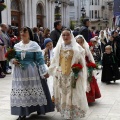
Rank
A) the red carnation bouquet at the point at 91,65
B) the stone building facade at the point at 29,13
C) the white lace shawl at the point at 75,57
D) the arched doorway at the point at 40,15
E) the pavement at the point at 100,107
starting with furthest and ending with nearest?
the arched doorway at the point at 40,15
the stone building facade at the point at 29,13
the red carnation bouquet at the point at 91,65
the pavement at the point at 100,107
the white lace shawl at the point at 75,57

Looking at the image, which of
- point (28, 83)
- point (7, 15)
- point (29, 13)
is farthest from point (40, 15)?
point (28, 83)

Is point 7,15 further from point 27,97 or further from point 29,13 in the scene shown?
point 27,97

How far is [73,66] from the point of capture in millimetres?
5836

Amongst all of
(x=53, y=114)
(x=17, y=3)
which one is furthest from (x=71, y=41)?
(x=17, y=3)

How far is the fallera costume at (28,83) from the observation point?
604 cm

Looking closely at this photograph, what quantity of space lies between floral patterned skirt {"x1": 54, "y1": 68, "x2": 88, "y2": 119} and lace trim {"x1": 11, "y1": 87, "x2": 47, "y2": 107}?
0.39 m

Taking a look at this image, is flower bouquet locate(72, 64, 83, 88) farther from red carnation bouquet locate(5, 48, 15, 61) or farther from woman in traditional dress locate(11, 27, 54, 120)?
red carnation bouquet locate(5, 48, 15, 61)

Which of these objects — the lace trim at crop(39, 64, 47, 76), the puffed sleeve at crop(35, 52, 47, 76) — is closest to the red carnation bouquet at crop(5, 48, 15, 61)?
the puffed sleeve at crop(35, 52, 47, 76)

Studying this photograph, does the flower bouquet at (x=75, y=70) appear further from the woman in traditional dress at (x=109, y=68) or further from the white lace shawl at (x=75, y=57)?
the woman in traditional dress at (x=109, y=68)

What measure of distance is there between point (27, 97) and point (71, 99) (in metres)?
0.81

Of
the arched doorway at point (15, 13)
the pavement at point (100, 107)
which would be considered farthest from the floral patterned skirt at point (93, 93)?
the arched doorway at point (15, 13)

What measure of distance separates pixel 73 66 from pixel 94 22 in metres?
73.1

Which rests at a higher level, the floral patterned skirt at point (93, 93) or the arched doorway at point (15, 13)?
the arched doorway at point (15, 13)

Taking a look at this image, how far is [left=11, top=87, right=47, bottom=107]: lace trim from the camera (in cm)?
602
